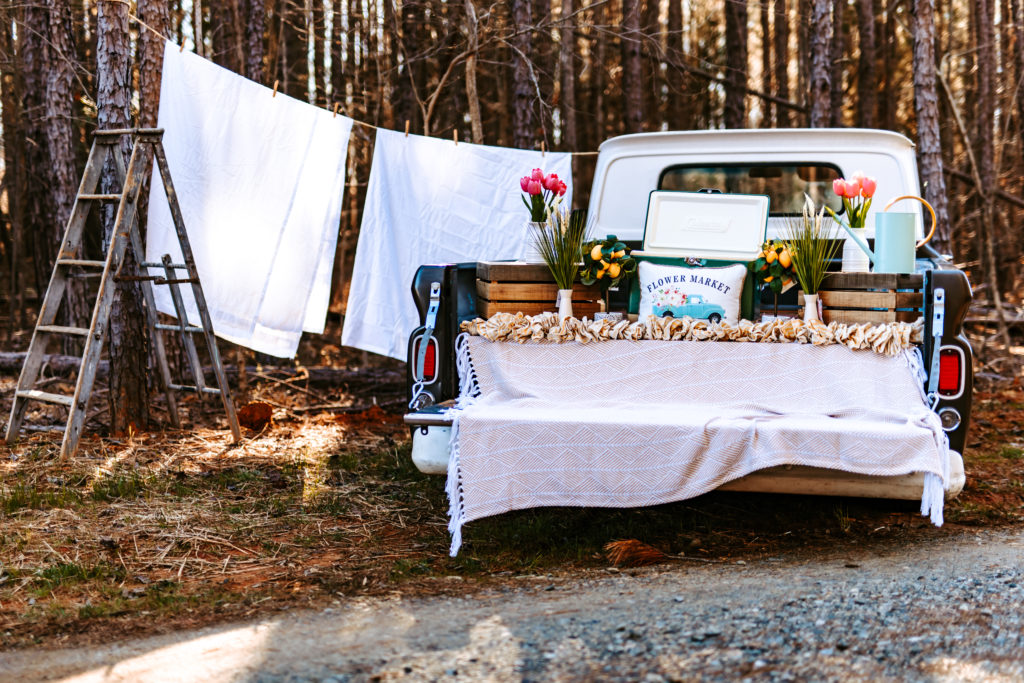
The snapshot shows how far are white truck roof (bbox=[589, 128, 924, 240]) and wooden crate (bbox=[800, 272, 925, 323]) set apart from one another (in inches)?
41.8

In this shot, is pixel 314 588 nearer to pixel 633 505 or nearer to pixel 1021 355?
pixel 633 505

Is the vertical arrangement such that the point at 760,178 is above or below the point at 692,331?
above

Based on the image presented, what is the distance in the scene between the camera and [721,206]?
4.55 metres

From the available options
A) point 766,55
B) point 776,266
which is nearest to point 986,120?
point 766,55

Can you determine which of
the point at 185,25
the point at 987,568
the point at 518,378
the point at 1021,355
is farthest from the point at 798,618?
the point at 185,25

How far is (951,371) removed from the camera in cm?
382

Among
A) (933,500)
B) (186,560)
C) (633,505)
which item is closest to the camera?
(933,500)

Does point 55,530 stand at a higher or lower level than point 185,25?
lower

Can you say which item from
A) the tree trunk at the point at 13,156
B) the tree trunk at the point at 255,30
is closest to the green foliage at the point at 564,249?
the tree trunk at the point at 255,30

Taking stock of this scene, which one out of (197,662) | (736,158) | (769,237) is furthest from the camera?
(736,158)

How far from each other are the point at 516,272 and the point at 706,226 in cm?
90

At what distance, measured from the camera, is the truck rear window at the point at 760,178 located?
18.3 ft

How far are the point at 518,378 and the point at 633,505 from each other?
0.85 metres

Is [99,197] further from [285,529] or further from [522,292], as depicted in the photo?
[522,292]
